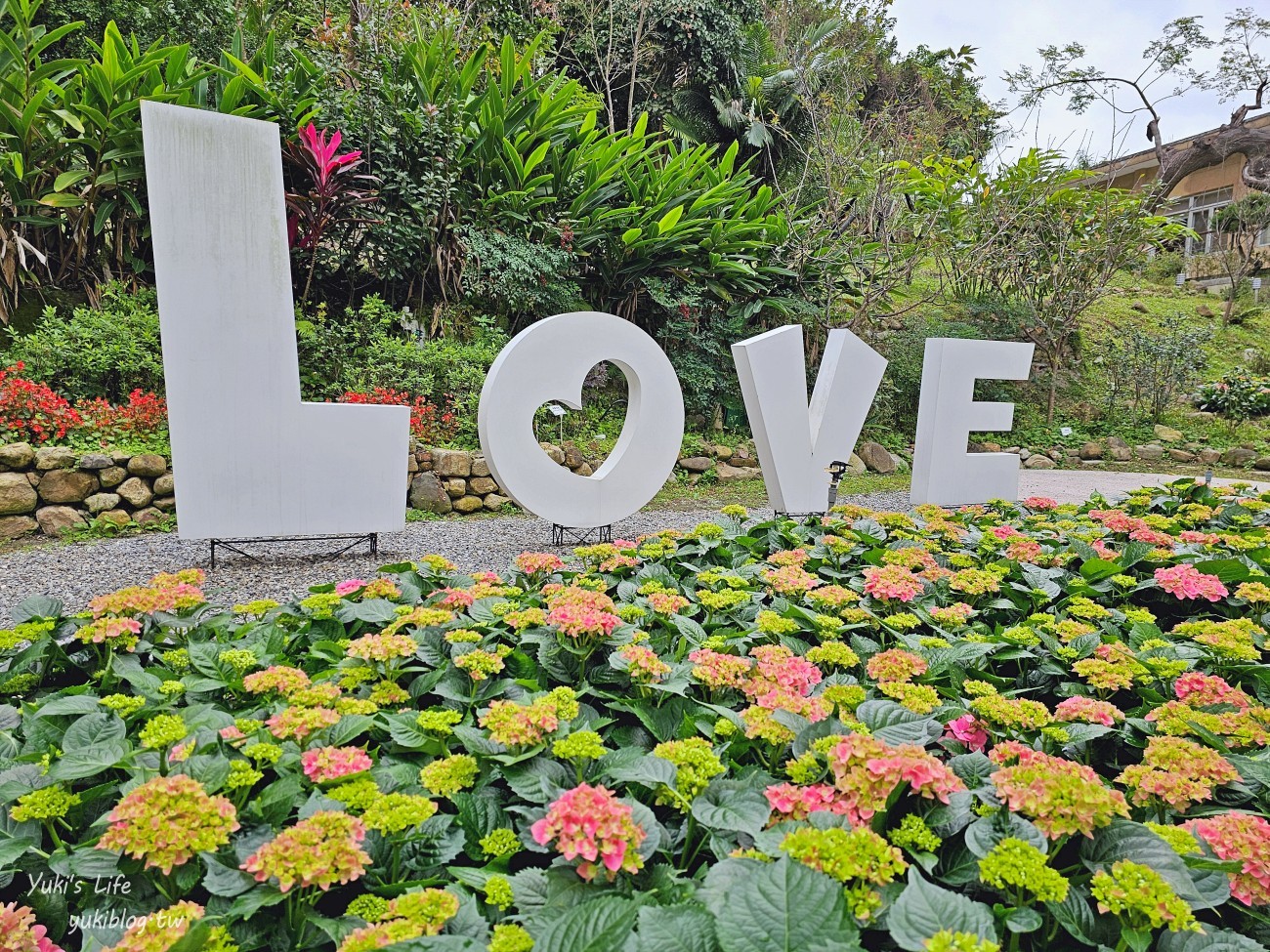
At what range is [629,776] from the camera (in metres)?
0.88

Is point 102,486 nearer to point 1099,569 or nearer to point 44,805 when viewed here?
point 44,805

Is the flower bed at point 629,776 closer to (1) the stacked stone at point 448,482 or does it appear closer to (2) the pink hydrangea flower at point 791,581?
(2) the pink hydrangea flower at point 791,581

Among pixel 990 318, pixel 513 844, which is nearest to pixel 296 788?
pixel 513 844

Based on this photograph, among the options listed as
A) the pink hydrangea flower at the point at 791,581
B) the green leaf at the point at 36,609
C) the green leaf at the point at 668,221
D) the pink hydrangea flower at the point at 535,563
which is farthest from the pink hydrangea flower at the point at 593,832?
the green leaf at the point at 668,221

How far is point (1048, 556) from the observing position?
209 cm

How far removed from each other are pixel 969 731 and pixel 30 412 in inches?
208

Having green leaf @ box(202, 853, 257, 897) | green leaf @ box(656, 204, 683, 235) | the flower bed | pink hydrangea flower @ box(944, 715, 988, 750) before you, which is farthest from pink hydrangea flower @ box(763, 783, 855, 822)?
green leaf @ box(656, 204, 683, 235)

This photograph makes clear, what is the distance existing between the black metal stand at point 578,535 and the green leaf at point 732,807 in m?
3.34

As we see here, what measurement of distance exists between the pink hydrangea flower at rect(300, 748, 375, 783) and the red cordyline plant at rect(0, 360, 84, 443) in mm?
4584

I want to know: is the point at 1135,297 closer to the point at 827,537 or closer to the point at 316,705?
the point at 827,537

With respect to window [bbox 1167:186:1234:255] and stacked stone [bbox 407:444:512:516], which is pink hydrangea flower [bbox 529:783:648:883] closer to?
stacked stone [bbox 407:444:512:516]

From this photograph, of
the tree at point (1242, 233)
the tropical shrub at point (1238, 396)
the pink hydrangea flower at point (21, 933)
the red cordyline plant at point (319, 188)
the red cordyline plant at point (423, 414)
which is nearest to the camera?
the pink hydrangea flower at point (21, 933)

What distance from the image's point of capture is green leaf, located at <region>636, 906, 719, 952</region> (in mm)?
625

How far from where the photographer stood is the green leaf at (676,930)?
625 mm
